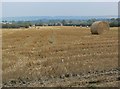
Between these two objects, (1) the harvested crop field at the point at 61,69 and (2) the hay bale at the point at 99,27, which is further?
(2) the hay bale at the point at 99,27

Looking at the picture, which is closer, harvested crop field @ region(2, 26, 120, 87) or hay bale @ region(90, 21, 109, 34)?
harvested crop field @ region(2, 26, 120, 87)

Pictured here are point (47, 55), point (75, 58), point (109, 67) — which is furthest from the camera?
point (47, 55)

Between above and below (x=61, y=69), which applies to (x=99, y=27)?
below

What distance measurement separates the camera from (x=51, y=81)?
1055cm

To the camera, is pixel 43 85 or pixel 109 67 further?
pixel 109 67

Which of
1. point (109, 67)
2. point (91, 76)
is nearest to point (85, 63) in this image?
point (109, 67)

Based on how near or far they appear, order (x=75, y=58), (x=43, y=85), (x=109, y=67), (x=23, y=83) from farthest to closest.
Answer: (x=75, y=58) < (x=109, y=67) < (x=23, y=83) < (x=43, y=85)

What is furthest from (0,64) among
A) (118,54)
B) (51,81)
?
(118,54)

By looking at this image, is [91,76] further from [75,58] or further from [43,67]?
[75,58]

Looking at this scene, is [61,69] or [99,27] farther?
[99,27]

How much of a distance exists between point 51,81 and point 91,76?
1325 millimetres

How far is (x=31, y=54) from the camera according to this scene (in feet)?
55.5

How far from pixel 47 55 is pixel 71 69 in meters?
4.17

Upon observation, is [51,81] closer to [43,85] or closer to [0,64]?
[43,85]
